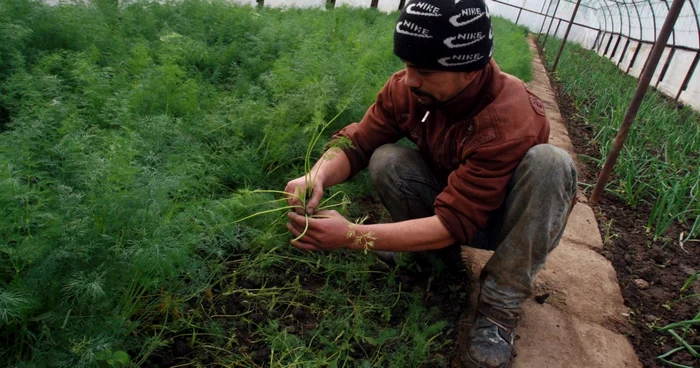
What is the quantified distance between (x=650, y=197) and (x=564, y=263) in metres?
1.58

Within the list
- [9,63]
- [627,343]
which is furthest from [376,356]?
[9,63]

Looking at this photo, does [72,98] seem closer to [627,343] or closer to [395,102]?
[395,102]

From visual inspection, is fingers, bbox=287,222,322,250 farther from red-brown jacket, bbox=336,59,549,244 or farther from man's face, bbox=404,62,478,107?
man's face, bbox=404,62,478,107

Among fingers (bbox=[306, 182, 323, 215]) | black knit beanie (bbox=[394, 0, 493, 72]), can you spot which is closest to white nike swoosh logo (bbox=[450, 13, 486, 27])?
black knit beanie (bbox=[394, 0, 493, 72])

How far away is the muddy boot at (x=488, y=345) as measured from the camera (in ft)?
6.34

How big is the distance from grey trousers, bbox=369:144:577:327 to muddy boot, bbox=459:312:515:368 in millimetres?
40

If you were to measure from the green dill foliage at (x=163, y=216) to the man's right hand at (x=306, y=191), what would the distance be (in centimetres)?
18

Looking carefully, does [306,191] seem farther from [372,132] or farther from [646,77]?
[646,77]

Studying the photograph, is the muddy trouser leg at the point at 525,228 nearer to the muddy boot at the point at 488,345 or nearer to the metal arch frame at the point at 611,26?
the muddy boot at the point at 488,345

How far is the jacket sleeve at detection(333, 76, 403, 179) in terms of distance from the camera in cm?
220

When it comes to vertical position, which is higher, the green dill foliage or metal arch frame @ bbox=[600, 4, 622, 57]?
metal arch frame @ bbox=[600, 4, 622, 57]

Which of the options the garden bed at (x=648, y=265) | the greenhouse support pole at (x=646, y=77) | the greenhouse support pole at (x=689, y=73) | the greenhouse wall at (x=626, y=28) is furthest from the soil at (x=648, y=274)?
the greenhouse support pole at (x=689, y=73)

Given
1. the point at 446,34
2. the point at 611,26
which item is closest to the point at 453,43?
the point at 446,34

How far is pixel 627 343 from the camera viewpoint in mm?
2318
